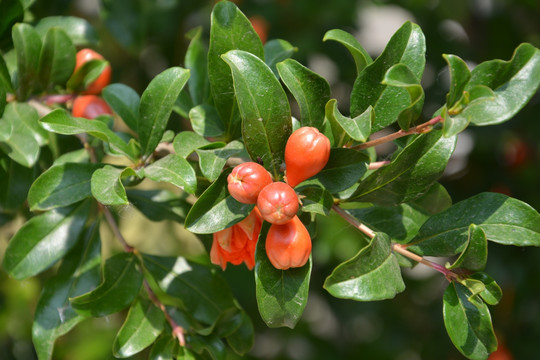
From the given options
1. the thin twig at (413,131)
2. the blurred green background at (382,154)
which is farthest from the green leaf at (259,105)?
the blurred green background at (382,154)

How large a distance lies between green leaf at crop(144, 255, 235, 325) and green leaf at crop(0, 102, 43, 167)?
289 millimetres

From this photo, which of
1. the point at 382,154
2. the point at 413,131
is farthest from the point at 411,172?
the point at 382,154

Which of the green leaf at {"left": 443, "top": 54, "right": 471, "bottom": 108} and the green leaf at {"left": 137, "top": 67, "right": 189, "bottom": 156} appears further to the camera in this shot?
the green leaf at {"left": 137, "top": 67, "right": 189, "bottom": 156}

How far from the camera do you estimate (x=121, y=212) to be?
1233 millimetres

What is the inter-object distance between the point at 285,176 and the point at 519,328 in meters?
1.80

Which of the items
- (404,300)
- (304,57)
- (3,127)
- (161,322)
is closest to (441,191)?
(161,322)

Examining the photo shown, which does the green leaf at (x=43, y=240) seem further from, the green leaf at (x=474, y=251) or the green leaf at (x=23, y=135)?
the green leaf at (x=474, y=251)

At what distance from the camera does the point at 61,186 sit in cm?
101

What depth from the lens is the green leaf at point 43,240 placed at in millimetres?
1117

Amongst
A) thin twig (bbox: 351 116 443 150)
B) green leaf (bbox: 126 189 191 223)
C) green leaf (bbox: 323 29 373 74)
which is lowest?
green leaf (bbox: 126 189 191 223)

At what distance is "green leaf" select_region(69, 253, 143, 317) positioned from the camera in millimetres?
1046

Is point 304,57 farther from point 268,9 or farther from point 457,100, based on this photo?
point 457,100

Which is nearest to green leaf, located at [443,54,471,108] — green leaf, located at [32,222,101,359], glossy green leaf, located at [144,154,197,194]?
glossy green leaf, located at [144,154,197,194]

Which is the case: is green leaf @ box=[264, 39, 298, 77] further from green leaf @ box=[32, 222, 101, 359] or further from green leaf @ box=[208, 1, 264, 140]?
green leaf @ box=[32, 222, 101, 359]
